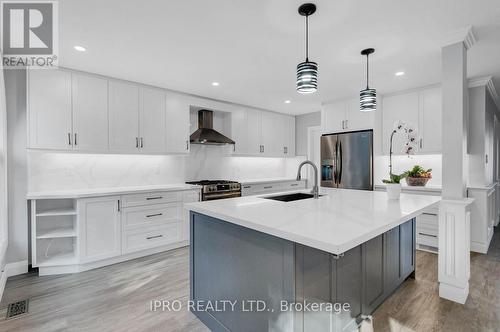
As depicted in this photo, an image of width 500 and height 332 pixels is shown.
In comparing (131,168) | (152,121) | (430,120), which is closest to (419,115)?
(430,120)

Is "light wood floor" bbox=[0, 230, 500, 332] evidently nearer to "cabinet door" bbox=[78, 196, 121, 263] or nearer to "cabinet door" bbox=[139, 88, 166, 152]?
"cabinet door" bbox=[78, 196, 121, 263]

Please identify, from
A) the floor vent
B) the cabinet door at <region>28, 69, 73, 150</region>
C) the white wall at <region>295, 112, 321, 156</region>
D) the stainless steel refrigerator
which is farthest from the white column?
the cabinet door at <region>28, 69, 73, 150</region>

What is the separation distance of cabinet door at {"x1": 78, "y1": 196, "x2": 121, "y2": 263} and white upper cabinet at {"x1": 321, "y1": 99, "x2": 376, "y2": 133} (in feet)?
12.4

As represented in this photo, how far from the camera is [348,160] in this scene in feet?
14.8

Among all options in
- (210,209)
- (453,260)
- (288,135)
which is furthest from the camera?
(288,135)

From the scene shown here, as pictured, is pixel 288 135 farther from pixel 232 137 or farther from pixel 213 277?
pixel 213 277

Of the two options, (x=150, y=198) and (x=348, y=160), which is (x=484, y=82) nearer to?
(x=348, y=160)

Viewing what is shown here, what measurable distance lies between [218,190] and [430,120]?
3.45 meters

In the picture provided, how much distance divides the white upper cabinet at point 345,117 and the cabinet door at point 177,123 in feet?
8.56

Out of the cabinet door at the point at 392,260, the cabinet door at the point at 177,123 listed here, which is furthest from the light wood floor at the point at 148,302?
the cabinet door at the point at 177,123

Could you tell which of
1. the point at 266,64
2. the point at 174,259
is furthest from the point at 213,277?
the point at 266,64

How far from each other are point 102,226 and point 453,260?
3748mm

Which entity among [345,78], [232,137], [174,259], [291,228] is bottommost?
[174,259]

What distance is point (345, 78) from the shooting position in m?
3.52
